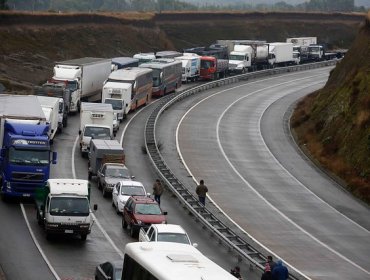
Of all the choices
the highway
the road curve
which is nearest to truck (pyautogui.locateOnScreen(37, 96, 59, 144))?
the highway

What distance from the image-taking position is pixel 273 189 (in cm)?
5559

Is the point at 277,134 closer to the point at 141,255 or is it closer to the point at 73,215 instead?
the point at 73,215

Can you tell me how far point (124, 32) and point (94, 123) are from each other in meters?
69.7

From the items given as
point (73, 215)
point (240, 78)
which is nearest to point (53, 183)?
point (73, 215)

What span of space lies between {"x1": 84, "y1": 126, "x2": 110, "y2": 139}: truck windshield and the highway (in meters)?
1.48

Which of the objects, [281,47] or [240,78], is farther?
[281,47]

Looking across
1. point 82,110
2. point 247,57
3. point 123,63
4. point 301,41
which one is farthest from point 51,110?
point 301,41

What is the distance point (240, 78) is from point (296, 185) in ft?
171

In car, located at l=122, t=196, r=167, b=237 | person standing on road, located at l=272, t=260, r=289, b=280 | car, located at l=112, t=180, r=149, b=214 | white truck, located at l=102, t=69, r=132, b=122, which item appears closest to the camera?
person standing on road, located at l=272, t=260, r=289, b=280

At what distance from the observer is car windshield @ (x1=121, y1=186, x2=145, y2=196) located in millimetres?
45562

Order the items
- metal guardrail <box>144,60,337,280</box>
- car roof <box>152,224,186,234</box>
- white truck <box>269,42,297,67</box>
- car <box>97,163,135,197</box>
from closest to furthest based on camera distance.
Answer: car roof <box>152,224,186,234</box> < metal guardrail <box>144,60,337,280</box> < car <box>97,163,135,197</box> < white truck <box>269,42,297,67</box>

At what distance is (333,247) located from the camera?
143 ft

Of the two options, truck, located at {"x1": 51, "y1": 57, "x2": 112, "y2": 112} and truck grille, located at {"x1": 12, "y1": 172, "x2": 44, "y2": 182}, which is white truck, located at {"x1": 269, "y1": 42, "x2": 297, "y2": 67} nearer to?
truck, located at {"x1": 51, "y1": 57, "x2": 112, "y2": 112}

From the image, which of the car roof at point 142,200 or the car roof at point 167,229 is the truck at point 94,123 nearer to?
the car roof at point 142,200
